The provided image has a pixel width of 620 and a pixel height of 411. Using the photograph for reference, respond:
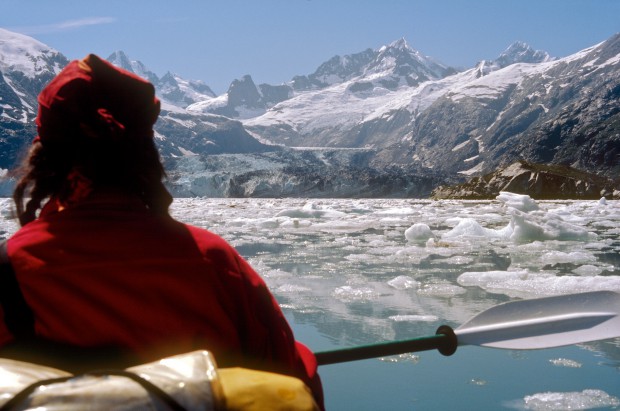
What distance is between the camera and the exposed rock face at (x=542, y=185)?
55.8 meters

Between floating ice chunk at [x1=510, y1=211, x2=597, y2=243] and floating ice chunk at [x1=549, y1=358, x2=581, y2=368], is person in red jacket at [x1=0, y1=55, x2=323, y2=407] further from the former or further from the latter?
floating ice chunk at [x1=510, y1=211, x2=597, y2=243]

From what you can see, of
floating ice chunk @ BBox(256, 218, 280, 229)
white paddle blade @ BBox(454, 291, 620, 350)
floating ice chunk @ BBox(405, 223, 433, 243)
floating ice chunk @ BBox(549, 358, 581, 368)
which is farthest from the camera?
floating ice chunk @ BBox(256, 218, 280, 229)

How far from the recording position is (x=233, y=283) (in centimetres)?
112

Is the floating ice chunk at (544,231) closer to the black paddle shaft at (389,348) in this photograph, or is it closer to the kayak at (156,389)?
the black paddle shaft at (389,348)

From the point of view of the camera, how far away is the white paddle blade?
2.46 meters

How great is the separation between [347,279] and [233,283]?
5455 mm

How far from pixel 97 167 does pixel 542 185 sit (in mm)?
60942

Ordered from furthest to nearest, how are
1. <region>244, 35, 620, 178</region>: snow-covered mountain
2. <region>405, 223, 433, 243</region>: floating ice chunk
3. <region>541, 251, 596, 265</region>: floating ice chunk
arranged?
<region>244, 35, 620, 178</region>: snow-covered mountain
<region>405, 223, 433, 243</region>: floating ice chunk
<region>541, 251, 596, 265</region>: floating ice chunk

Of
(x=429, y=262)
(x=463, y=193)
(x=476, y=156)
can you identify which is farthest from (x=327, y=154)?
(x=429, y=262)

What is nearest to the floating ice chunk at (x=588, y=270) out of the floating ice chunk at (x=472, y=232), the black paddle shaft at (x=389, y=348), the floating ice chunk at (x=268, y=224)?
the black paddle shaft at (x=389, y=348)

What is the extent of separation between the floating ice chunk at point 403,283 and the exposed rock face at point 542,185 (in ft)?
178

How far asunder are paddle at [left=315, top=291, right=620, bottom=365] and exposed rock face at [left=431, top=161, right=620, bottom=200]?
57298mm

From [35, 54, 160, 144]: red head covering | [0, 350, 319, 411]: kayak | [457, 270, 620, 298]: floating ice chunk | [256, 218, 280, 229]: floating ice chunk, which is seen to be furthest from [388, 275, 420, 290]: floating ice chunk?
[256, 218, 280, 229]: floating ice chunk

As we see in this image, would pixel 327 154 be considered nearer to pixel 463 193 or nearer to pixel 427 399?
pixel 463 193
